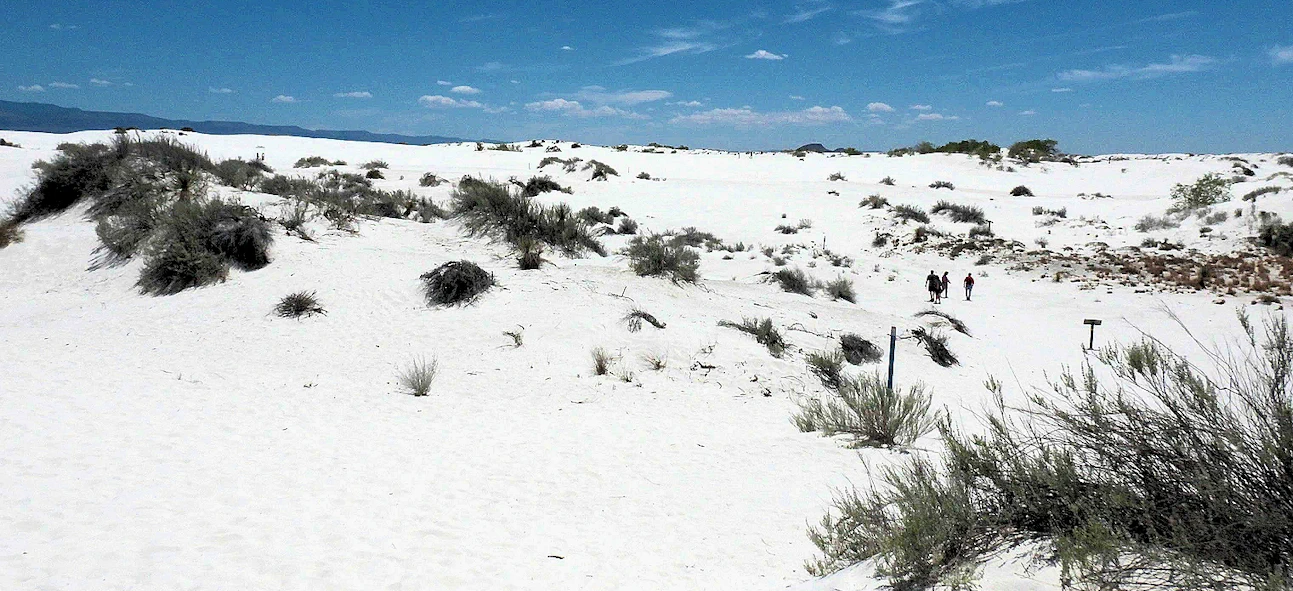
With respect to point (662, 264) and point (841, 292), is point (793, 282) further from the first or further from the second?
point (662, 264)

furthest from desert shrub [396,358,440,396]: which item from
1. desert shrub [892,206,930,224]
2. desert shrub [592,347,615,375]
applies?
desert shrub [892,206,930,224]

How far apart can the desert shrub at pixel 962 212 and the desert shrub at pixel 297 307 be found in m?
26.0

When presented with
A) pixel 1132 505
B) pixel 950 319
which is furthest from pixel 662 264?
pixel 1132 505

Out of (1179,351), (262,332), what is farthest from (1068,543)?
(1179,351)

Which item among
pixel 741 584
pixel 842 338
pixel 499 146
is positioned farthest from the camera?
pixel 499 146

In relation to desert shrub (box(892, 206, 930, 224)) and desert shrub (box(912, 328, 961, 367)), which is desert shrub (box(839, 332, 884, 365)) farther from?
desert shrub (box(892, 206, 930, 224))

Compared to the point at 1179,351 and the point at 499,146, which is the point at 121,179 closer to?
the point at 1179,351

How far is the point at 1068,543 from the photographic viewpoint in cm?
297

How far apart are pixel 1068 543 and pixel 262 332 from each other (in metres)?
11.4

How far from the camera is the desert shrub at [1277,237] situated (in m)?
20.9

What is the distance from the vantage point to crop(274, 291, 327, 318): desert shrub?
11.5 meters

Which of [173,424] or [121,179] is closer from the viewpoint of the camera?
[173,424]

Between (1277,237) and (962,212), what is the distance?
1026cm

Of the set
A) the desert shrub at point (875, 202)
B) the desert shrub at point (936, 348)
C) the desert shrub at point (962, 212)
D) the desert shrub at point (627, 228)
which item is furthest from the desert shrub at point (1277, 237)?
the desert shrub at point (627, 228)
